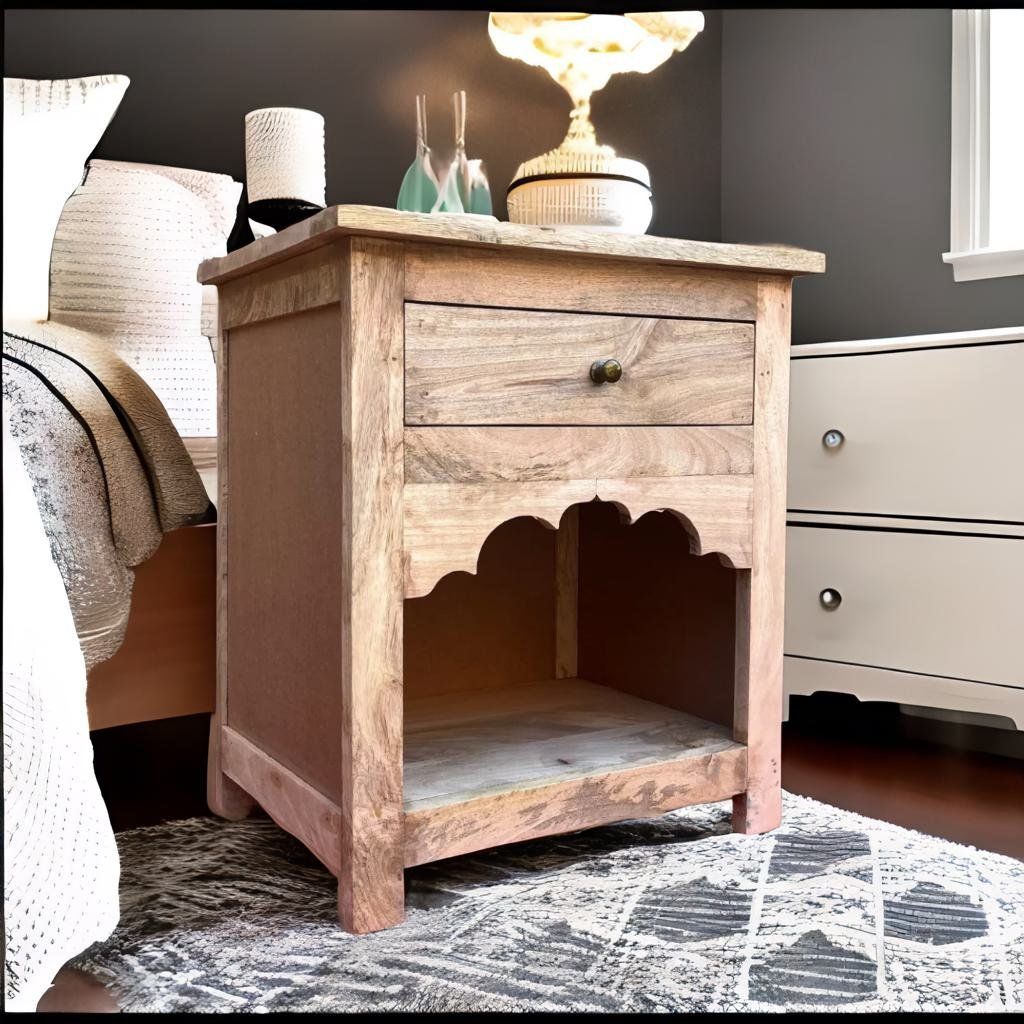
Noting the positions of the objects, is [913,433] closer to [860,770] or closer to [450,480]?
[860,770]

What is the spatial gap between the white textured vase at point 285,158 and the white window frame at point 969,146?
3.92ft

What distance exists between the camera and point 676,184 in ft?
8.16

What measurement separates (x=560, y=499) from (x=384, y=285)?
29 centimetres

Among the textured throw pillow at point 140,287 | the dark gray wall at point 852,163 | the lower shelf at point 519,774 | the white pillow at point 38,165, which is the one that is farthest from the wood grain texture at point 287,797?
the dark gray wall at point 852,163

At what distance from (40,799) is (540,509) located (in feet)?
1.86

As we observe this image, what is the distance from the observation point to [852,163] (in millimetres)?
2205

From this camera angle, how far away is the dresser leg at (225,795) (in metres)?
1.38

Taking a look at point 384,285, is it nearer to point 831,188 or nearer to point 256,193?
point 256,193

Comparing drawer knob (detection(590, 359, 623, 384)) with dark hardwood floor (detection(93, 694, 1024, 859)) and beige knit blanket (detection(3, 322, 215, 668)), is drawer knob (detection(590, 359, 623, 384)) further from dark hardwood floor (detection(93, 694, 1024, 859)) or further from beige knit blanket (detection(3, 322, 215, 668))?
dark hardwood floor (detection(93, 694, 1024, 859))

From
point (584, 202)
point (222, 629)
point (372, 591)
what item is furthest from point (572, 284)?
point (222, 629)

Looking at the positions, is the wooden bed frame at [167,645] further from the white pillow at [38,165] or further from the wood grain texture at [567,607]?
the wood grain texture at [567,607]

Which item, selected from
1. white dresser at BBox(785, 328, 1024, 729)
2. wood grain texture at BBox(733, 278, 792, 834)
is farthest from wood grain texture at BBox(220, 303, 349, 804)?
white dresser at BBox(785, 328, 1024, 729)

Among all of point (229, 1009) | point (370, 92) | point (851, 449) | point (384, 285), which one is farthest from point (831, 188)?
point (229, 1009)

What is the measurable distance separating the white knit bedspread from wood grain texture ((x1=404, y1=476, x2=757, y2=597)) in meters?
0.38
